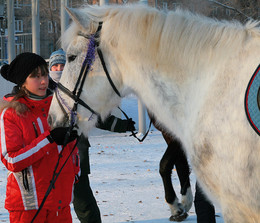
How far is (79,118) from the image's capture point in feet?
9.13

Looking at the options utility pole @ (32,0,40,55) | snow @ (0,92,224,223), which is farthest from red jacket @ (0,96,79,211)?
utility pole @ (32,0,40,55)

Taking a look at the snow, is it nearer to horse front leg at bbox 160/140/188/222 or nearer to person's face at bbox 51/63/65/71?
horse front leg at bbox 160/140/188/222

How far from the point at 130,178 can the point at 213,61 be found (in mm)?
4337

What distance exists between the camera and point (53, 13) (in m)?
32.6

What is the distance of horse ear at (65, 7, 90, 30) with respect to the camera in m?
2.56

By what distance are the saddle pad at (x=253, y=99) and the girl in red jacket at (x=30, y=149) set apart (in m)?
1.18

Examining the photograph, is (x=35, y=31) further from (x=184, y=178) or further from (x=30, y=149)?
(x=30, y=149)

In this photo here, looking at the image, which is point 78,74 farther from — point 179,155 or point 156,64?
point 179,155

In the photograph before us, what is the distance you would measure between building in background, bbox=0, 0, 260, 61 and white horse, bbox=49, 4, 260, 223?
8269 mm

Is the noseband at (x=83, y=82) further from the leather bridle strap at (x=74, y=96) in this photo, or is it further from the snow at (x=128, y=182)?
the snow at (x=128, y=182)

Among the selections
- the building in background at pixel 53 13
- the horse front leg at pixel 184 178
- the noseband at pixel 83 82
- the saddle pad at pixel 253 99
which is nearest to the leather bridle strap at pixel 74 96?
the noseband at pixel 83 82

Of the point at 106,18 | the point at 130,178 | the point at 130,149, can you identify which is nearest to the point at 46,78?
the point at 106,18

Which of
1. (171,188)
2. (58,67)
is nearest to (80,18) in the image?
(58,67)

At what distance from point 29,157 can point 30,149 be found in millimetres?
53
